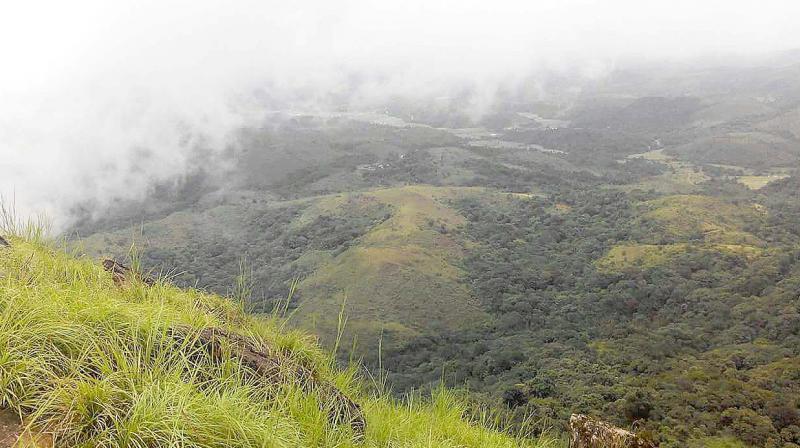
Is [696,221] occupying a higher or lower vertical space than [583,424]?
lower

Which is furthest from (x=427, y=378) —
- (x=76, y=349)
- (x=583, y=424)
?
(x=76, y=349)

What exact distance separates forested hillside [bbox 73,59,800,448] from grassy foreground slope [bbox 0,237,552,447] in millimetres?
767

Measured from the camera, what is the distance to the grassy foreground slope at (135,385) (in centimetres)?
301

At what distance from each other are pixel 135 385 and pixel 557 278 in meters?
94.5

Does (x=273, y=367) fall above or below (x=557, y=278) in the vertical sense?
above

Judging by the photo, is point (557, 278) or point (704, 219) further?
point (704, 219)

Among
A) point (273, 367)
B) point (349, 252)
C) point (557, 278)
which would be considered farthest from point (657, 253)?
point (273, 367)

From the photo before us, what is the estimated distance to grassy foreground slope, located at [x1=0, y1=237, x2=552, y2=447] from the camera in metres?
3.01

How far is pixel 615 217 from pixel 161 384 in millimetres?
126785

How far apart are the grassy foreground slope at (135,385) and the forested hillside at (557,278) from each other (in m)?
0.77

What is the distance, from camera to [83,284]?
4.59 m

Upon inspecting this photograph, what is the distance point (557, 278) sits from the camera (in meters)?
92.8

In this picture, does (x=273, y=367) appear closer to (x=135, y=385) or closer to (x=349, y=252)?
(x=135, y=385)

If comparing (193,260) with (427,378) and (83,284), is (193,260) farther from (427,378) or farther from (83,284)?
(83,284)
